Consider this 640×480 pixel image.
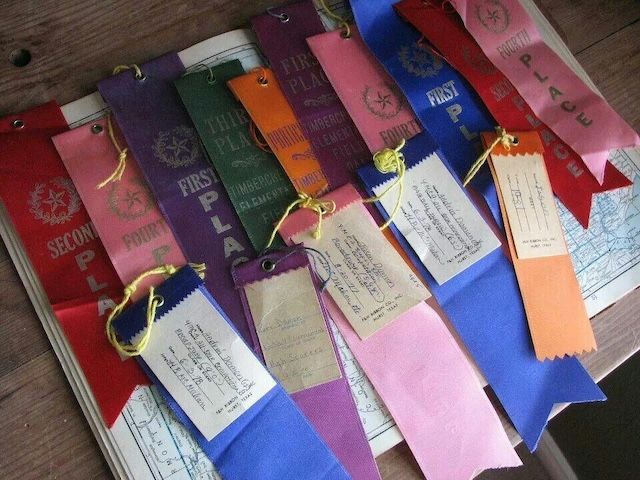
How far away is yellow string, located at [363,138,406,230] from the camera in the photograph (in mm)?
611

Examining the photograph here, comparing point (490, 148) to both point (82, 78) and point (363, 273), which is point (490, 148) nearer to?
point (363, 273)

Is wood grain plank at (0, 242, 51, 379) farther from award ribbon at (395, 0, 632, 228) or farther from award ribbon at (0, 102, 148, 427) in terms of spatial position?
award ribbon at (395, 0, 632, 228)

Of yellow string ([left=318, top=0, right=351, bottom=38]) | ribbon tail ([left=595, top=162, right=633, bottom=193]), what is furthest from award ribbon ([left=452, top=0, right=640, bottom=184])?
yellow string ([left=318, top=0, right=351, bottom=38])

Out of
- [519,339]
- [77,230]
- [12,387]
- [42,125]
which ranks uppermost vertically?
[42,125]

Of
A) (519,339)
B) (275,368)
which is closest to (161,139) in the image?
(275,368)

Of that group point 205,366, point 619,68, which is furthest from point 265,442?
point 619,68

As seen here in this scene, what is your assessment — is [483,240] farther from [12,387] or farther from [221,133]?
[12,387]

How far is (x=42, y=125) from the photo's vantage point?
0.62 m

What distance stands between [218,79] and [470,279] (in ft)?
1.06

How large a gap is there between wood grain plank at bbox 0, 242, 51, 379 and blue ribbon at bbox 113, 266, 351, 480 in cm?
9

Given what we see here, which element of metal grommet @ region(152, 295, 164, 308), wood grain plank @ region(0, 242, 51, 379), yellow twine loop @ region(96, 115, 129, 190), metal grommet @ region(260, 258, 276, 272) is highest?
yellow twine loop @ region(96, 115, 129, 190)

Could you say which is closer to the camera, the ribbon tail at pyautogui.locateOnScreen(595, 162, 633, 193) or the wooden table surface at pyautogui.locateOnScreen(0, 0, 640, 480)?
the wooden table surface at pyautogui.locateOnScreen(0, 0, 640, 480)

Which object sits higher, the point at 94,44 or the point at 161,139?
the point at 94,44

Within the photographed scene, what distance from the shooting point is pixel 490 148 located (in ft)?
2.07
